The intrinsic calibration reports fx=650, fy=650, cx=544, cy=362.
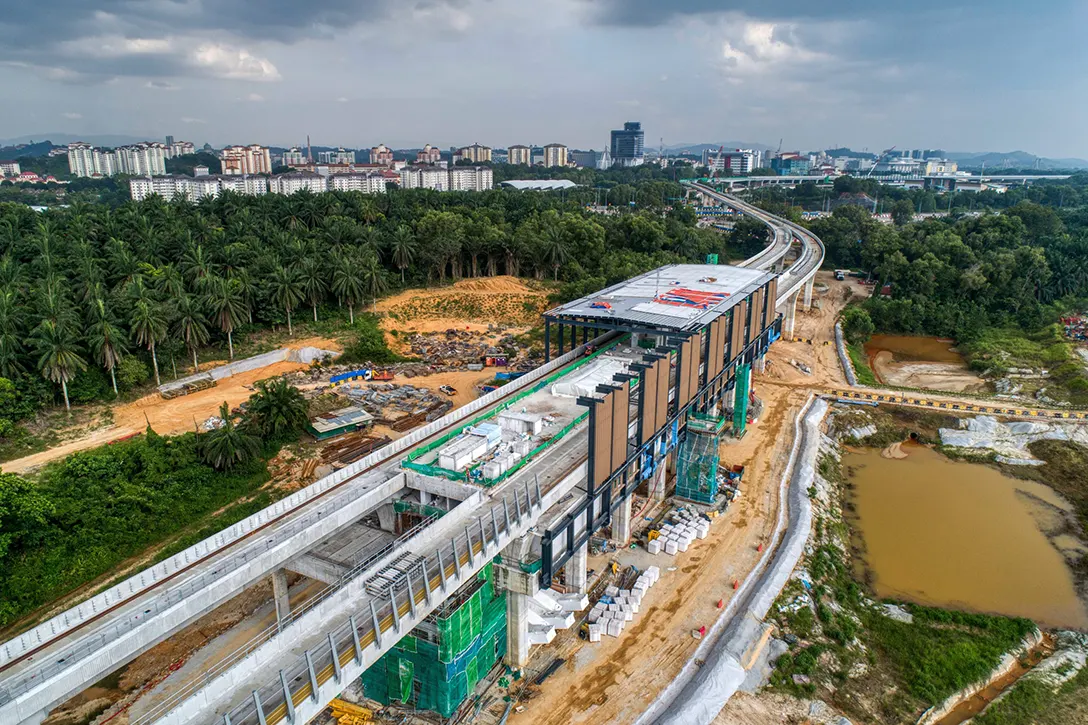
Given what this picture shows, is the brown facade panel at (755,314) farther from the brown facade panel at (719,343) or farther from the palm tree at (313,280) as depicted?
the palm tree at (313,280)

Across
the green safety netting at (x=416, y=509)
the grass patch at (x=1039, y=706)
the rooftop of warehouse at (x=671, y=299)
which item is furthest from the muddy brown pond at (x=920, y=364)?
the green safety netting at (x=416, y=509)

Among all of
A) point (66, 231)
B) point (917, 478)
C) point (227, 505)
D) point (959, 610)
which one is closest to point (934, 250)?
point (917, 478)

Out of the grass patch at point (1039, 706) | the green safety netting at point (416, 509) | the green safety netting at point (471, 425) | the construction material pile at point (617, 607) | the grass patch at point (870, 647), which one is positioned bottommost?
the grass patch at point (1039, 706)

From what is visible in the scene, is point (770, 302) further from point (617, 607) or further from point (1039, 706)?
point (1039, 706)

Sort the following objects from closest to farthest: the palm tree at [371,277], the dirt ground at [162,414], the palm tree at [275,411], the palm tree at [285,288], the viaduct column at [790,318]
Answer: the dirt ground at [162,414]
the palm tree at [275,411]
the palm tree at [285,288]
the palm tree at [371,277]
the viaduct column at [790,318]

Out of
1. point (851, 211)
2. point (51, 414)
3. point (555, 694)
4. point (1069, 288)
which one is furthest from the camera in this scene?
point (851, 211)

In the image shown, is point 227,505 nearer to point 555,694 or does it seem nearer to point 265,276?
point 555,694
